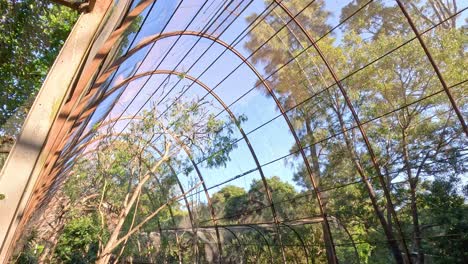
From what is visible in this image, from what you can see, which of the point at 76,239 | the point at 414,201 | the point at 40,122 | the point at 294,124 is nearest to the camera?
the point at 40,122

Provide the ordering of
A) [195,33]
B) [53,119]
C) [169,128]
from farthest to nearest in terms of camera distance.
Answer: [169,128] → [195,33] → [53,119]

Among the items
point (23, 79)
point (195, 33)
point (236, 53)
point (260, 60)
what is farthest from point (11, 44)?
point (260, 60)

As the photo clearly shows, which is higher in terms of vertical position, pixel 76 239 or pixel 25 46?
pixel 25 46

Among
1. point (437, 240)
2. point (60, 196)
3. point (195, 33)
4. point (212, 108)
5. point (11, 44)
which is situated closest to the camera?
point (11, 44)

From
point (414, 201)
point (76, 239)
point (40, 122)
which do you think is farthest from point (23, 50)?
point (414, 201)

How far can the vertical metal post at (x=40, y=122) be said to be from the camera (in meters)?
1.13

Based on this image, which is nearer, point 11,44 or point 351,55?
point 11,44

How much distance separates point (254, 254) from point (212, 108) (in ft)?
27.1

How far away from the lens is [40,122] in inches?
50.3

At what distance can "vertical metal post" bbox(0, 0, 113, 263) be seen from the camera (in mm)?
1134

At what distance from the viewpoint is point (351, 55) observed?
9695 mm

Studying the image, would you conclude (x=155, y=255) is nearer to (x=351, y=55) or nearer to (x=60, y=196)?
(x=60, y=196)

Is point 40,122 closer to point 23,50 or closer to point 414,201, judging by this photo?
point 23,50

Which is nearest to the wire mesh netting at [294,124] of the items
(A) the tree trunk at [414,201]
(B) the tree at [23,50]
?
(A) the tree trunk at [414,201]
